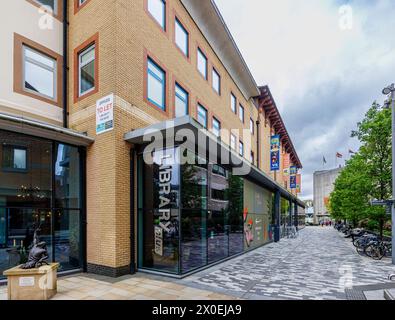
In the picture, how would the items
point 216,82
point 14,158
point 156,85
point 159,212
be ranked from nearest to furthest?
point 14,158 < point 159,212 < point 156,85 < point 216,82

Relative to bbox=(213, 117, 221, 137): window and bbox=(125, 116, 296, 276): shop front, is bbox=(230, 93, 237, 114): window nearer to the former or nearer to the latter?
bbox=(213, 117, 221, 137): window

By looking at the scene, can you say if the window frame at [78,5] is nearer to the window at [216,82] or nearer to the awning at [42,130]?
the awning at [42,130]

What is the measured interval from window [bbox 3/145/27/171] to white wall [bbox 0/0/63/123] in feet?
3.58

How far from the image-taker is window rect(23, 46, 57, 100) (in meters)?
9.05

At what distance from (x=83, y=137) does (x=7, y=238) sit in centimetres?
393

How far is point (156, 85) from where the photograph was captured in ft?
35.6

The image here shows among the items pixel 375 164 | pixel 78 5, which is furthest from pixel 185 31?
pixel 375 164

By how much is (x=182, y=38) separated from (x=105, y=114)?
6312 millimetres

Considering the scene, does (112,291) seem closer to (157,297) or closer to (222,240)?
(157,297)

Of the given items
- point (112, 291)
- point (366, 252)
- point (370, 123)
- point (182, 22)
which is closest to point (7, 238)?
point (112, 291)

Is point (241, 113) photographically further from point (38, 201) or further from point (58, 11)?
point (38, 201)

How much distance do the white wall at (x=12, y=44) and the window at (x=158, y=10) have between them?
3532mm

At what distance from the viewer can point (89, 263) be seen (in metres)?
9.03

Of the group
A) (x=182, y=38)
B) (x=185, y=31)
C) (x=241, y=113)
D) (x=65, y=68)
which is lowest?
(x=65, y=68)
